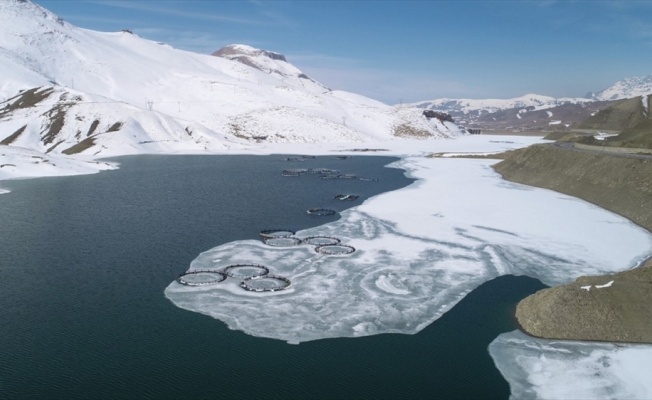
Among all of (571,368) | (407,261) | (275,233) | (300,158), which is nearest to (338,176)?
(300,158)

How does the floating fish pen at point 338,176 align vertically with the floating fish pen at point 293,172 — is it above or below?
below

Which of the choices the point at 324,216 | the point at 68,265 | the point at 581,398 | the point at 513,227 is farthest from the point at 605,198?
the point at 68,265

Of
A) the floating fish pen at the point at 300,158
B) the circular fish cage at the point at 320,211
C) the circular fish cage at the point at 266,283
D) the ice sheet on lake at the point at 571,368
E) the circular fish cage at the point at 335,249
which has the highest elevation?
the floating fish pen at the point at 300,158

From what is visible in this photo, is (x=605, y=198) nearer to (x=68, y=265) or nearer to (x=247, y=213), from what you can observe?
(x=247, y=213)

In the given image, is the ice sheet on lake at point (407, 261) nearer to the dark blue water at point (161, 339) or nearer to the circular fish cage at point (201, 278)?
the circular fish cage at point (201, 278)

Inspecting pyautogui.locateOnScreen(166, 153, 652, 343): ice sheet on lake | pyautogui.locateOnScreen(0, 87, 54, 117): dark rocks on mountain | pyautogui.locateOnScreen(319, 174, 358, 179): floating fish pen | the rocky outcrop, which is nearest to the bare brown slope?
pyautogui.locateOnScreen(166, 153, 652, 343): ice sheet on lake

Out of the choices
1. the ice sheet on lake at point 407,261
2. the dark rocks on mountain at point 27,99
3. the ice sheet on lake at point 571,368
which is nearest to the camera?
the ice sheet on lake at point 571,368

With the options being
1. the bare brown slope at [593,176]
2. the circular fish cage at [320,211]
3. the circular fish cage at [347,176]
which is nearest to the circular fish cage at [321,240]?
the circular fish cage at [320,211]
